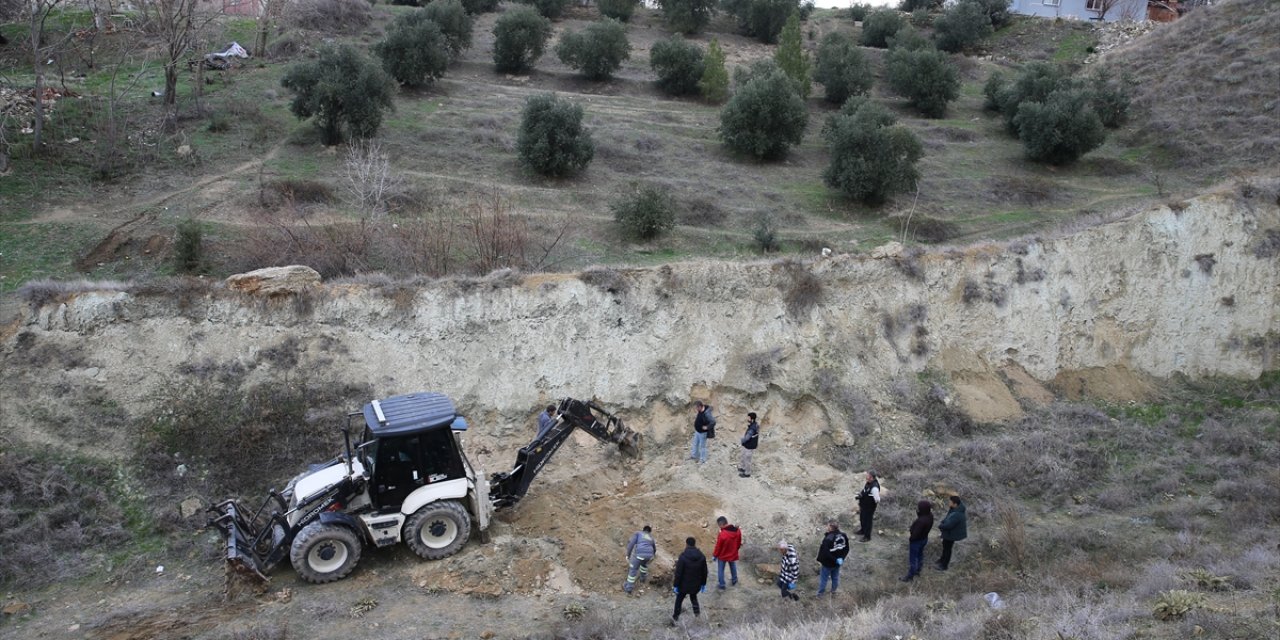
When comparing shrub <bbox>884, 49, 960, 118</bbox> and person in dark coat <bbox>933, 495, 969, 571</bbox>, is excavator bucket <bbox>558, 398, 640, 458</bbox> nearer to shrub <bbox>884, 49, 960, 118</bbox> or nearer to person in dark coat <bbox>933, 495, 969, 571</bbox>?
person in dark coat <bbox>933, 495, 969, 571</bbox>

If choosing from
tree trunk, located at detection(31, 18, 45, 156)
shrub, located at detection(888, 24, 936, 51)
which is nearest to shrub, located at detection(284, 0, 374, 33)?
tree trunk, located at detection(31, 18, 45, 156)

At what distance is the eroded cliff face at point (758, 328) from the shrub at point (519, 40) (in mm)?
26508

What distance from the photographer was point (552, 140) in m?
30.4

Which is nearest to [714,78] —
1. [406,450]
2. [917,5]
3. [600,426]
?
[917,5]

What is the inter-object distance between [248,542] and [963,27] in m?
50.8

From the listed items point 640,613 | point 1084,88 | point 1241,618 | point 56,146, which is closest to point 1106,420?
point 1241,618

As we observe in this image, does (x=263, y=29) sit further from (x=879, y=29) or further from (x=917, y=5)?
(x=917, y=5)

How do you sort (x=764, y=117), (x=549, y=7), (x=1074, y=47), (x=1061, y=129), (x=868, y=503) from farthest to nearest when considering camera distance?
(x=549, y=7) → (x=1074, y=47) → (x=1061, y=129) → (x=764, y=117) → (x=868, y=503)

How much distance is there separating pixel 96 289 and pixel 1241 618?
63.1ft

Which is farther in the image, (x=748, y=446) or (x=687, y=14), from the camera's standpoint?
(x=687, y=14)

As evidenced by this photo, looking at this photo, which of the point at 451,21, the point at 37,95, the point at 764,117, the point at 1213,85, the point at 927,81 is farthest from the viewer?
the point at 451,21

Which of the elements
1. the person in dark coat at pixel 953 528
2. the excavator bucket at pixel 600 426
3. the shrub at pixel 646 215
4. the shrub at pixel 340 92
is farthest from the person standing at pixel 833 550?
the shrub at pixel 340 92

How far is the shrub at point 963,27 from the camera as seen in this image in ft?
168

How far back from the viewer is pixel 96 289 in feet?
54.6
